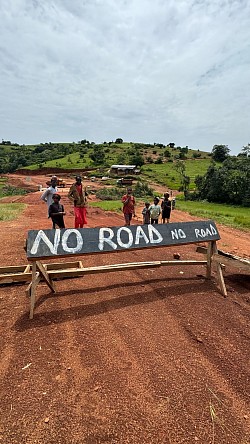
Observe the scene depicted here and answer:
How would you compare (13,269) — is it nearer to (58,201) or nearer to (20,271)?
(20,271)

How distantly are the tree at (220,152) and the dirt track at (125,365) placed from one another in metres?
84.0

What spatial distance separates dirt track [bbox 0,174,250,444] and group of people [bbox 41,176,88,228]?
2911 mm

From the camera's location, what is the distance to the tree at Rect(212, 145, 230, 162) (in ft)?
272

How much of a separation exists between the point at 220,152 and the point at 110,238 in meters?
85.6

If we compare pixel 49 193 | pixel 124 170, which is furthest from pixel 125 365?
pixel 124 170

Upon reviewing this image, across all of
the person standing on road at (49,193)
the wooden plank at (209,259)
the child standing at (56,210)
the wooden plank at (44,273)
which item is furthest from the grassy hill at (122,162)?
the wooden plank at (44,273)

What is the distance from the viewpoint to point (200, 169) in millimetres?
67875

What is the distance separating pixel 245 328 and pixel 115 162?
7287 centimetres

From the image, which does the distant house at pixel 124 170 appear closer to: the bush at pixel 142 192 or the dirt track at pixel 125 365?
the bush at pixel 142 192

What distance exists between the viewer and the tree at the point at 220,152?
272 ft

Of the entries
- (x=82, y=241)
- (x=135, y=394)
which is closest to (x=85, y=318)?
(x=82, y=241)

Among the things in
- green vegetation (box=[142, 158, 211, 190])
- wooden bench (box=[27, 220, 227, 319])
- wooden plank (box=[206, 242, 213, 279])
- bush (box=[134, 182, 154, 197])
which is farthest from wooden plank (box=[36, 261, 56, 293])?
green vegetation (box=[142, 158, 211, 190])

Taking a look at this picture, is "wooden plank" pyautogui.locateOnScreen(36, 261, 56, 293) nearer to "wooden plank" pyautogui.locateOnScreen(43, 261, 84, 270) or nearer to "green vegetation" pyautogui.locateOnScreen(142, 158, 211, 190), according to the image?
"wooden plank" pyautogui.locateOnScreen(43, 261, 84, 270)

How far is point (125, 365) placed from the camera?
3244 mm
